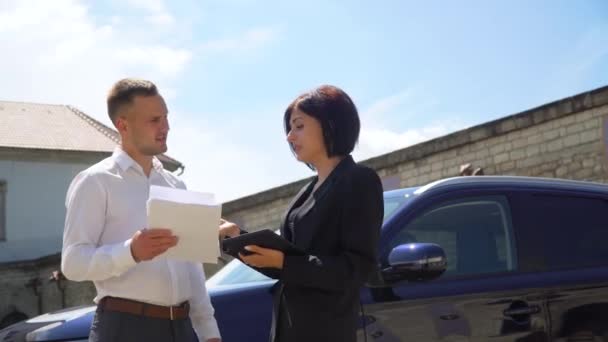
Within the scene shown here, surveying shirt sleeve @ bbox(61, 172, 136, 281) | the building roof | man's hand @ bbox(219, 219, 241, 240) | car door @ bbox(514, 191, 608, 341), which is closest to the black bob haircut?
man's hand @ bbox(219, 219, 241, 240)

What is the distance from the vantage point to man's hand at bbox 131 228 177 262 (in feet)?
8.02

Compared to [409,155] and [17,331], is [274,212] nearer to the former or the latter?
[409,155]

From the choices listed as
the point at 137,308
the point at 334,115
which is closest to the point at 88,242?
the point at 137,308

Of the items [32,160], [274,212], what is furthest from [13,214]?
[274,212]

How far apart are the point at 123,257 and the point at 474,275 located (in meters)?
2.07

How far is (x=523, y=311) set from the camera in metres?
3.90

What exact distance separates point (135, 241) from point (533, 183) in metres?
2.66

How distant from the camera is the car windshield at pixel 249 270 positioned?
3.86 m

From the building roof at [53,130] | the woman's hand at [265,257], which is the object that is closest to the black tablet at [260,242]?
the woman's hand at [265,257]

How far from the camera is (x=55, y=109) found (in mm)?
38844

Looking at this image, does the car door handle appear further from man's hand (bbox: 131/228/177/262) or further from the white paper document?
man's hand (bbox: 131/228/177/262)

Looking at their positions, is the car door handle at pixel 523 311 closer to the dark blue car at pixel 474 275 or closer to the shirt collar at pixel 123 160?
the dark blue car at pixel 474 275

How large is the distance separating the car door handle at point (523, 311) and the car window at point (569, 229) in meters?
0.30

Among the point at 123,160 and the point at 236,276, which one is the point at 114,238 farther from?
the point at 236,276
